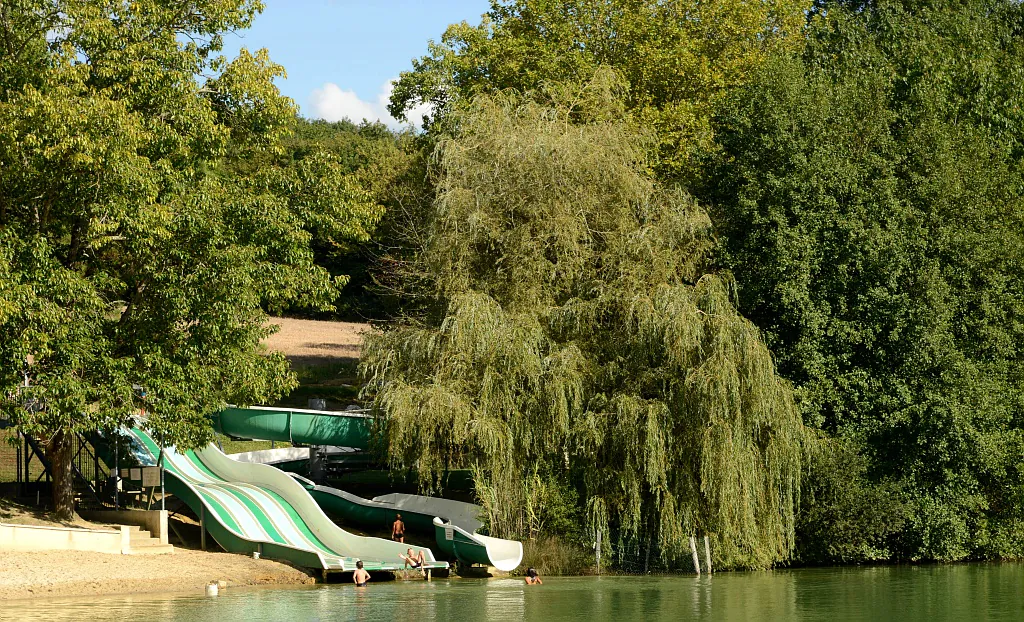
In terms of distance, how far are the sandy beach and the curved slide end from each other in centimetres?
364

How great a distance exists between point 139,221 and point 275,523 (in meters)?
8.58

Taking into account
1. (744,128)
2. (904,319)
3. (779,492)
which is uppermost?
(744,128)

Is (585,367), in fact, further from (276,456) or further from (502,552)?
(276,456)

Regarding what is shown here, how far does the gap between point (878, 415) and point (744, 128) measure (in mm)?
9250

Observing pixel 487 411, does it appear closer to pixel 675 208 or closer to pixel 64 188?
pixel 675 208

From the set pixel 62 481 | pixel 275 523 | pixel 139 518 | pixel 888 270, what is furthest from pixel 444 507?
pixel 888 270

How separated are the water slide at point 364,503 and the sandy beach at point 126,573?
394cm

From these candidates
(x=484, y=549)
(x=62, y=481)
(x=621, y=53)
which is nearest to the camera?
(x=484, y=549)

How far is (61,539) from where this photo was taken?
26172 mm

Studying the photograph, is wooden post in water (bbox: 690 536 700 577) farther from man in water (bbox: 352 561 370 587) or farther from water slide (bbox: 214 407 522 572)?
man in water (bbox: 352 561 370 587)

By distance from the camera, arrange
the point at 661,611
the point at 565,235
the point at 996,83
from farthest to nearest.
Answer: the point at 996,83 → the point at 565,235 → the point at 661,611

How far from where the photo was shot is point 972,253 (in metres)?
34.5

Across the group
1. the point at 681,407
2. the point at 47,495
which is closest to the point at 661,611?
the point at 681,407

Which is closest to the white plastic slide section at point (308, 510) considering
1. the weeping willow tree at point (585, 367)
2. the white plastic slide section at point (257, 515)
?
the white plastic slide section at point (257, 515)
